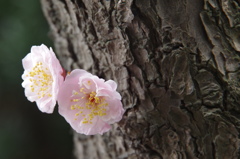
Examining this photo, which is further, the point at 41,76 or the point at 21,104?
the point at 21,104

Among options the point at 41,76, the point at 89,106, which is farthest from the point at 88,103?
the point at 41,76

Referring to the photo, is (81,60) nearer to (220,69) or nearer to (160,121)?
(160,121)

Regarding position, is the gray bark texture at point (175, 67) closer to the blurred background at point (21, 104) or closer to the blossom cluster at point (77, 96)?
the blossom cluster at point (77, 96)

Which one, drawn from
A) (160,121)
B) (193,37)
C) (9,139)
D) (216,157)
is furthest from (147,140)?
(9,139)

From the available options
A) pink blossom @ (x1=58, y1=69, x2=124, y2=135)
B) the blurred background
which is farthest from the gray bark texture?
the blurred background

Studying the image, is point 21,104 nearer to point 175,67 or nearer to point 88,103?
point 88,103

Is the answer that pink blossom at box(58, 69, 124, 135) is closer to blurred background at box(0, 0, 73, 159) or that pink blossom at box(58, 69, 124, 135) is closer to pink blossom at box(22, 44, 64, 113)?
pink blossom at box(22, 44, 64, 113)
